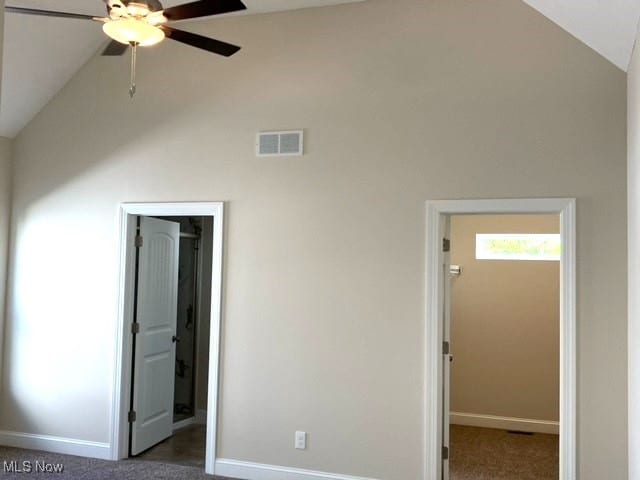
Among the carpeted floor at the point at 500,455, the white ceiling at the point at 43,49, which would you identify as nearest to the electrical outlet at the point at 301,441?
the carpeted floor at the point at 500,455

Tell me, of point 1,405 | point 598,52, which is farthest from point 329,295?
point 1,405

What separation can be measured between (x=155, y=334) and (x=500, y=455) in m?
3.18

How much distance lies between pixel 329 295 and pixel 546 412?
2842 millimetres

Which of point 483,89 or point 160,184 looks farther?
point 160,184

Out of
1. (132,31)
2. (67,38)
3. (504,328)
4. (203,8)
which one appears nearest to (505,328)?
(504,328)

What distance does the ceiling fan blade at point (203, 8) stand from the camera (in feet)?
8.14

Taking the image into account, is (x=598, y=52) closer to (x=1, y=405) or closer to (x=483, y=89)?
(x=483, y=89)

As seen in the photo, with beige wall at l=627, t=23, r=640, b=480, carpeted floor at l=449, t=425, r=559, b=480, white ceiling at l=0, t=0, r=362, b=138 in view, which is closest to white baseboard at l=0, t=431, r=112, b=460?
white ceiling at l=0, t=0, r=362, b=138

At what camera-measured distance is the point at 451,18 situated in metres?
3.99

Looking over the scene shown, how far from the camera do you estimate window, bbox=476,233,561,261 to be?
5.69 meters

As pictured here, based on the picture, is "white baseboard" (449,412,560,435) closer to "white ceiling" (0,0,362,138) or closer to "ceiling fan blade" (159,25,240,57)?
"white ceiling" (0,0,362,138)

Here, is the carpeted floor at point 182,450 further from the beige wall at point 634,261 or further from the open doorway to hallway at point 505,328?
the beige wall at point 634,261

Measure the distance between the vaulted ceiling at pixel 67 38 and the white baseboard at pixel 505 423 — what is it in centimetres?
347

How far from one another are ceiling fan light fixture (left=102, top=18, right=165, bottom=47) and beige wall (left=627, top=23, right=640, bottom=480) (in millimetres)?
2397
